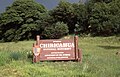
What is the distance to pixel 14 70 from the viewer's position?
1173cm

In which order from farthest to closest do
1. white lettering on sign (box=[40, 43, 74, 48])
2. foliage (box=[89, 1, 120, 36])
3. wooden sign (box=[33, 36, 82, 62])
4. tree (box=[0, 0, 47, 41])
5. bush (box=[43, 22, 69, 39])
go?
tree (box=[0, 0, 47, 41])
bush (box=[43, 22, 69, 39])
foliage (box=[89, 1, 120, 36])
white lettering on sign (box=[40, 43, 74, 48])
wooden sign (box=[33, 36, 82, 62])

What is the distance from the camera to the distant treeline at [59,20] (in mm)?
42000

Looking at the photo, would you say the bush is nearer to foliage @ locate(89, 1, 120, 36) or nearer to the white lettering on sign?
foliage @ locate(89, 1, 120, 36)

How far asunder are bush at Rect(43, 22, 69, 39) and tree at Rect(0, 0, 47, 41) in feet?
12.0

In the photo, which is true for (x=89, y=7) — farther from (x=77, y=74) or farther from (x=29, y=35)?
(x=77, y=74)

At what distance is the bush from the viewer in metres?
42.8

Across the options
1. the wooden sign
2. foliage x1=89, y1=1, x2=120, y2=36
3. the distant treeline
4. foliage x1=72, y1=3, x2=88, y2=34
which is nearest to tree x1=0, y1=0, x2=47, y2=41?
the distant treeline

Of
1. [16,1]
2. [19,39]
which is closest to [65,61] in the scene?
[19,39]

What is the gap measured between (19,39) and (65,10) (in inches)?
291

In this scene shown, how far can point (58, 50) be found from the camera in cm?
1598

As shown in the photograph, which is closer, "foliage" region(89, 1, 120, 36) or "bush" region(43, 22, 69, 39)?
"foliage" region(89, 1, 120, 36)

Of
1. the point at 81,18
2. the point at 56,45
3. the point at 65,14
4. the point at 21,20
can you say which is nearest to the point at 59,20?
the point at 65,14

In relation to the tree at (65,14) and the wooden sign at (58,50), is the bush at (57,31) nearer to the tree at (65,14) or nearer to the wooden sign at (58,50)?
the tree at (65,14)

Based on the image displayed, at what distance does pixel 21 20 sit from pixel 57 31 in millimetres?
7948
